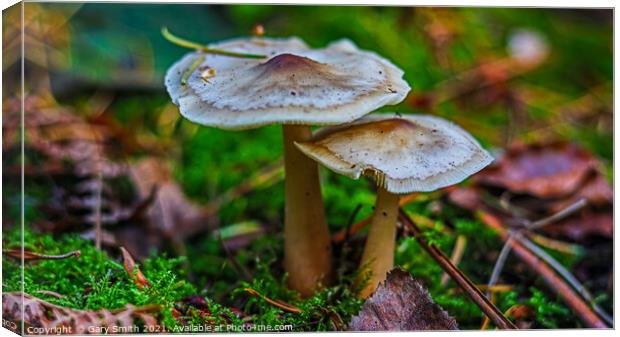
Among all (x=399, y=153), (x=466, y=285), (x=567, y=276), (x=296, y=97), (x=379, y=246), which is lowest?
(x=567, y=276)

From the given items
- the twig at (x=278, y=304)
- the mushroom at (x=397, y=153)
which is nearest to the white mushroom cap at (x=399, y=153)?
the mushroom at (x=397, y=153)

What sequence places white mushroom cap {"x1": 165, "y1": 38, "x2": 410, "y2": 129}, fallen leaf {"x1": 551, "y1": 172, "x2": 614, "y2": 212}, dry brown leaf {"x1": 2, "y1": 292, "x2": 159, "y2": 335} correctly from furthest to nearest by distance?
fallen leaf {"x1": 551, "y1": 172, "x2": 614, "y2": 212} → dry brown leaf {"x1": 2, "y1": 292, "x2": 159, "y2": 335} → white mushroom cap {"x1": 165, "y1": 38, "x2": 410, "y2": 129}

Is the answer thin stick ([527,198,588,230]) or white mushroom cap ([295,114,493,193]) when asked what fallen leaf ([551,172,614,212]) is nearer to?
thin stick ([527,198,588,230])

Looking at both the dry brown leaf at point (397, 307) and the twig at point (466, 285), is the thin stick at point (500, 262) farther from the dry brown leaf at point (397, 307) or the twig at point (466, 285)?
the dry brown leaf at point (397, 307)

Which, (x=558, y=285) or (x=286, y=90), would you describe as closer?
(x=286, y=90)

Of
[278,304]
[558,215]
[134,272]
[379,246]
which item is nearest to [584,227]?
[558,215]

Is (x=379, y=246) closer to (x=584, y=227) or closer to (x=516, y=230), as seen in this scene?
(x=516, y=230)

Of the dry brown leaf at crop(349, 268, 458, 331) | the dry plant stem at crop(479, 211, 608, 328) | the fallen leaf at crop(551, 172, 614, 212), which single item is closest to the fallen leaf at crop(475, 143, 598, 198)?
the fallen leaf at crop(551, 172, 614, 212)
